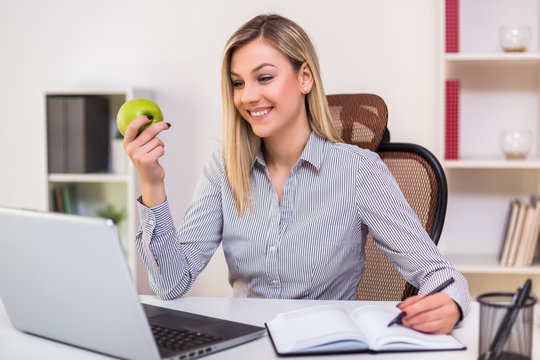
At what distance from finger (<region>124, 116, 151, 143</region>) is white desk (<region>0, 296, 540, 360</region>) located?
0.35 meters

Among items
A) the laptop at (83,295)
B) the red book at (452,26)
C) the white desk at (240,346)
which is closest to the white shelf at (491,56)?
the red book at (452,26)

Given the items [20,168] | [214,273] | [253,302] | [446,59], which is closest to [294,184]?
[253,302]

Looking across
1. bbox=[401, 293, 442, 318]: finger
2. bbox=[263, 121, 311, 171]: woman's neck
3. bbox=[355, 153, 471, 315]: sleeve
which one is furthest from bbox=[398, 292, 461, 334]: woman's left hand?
bbox=[263, 121, 311, 171]: woman's neck

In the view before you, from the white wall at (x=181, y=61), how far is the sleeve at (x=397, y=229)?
1.23m

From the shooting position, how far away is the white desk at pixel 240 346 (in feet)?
3.41

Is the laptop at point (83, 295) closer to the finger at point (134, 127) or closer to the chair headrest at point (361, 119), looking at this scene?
the finger at point (134, 127)

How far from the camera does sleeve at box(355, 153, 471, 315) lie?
1465 mm

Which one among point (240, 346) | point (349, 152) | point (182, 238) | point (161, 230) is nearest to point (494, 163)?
point (349, 152)

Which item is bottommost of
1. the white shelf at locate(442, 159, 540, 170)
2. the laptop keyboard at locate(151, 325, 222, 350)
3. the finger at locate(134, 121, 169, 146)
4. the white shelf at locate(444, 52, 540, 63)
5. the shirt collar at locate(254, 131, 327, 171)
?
the laptop keyboard at locate(151, 325, 222, 350)

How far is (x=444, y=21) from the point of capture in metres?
2.58

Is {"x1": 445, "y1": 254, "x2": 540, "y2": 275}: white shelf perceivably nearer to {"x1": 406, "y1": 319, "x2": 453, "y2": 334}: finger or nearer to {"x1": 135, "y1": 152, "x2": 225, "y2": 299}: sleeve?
{"x1": 135, "y1": 152, "x2": 225, "y2": 299}: sleeve

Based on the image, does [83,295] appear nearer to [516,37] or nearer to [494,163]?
[494,163]

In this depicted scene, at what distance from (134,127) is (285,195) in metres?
0.44

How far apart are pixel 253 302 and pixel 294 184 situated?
0.40 metres
